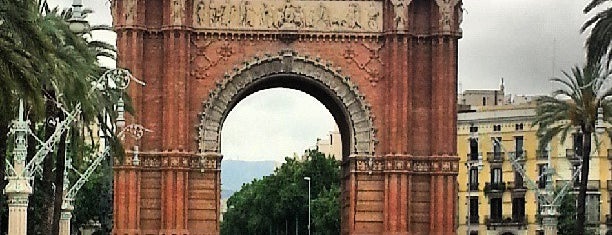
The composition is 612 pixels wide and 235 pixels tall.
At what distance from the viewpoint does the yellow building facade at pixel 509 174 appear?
84188mm

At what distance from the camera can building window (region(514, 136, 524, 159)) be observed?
87812 millimetres

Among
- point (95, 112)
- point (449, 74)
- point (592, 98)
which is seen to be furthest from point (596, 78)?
point (95, 112)

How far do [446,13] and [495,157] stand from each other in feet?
118

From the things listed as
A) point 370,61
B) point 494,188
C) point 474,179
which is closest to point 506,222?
point 494,188

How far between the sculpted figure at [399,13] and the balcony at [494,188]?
35494mm

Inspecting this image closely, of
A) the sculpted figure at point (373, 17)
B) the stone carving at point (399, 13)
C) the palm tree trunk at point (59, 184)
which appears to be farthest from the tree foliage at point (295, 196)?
the palm tree trunk at point (59, 184)

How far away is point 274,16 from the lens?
5544 centimetres

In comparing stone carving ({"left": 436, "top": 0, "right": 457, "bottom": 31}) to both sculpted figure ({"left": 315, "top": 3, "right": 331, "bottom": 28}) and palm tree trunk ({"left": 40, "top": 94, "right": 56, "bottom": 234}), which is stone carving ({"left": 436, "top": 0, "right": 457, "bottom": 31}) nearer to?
sculpted figure ({"left": 315, "top": 3, "right": 331, "bottom": 28})

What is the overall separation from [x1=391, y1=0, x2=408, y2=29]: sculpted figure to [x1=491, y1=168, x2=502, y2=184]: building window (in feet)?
119

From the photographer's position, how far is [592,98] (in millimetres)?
51375

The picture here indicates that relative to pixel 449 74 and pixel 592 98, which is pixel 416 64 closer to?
pixel 449 74

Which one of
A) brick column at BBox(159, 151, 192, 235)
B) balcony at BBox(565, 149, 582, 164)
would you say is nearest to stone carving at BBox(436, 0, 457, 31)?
brick column at BBox(159, 151, 192, 235)

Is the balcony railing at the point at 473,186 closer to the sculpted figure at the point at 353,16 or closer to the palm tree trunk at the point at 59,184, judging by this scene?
the sculpted figure at the point at 353,16

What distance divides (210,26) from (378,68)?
21.5 ft
